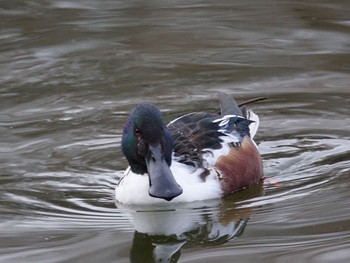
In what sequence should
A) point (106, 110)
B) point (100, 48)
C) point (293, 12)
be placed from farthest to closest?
point (293, 12) < point (100, 48) < point (106, 110)

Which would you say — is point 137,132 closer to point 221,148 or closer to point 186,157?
point 186,157

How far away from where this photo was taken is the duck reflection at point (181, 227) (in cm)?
642

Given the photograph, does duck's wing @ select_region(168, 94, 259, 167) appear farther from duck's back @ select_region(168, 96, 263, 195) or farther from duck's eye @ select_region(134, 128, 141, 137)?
duck's eye @ select_region(134, 128, 141, 137)

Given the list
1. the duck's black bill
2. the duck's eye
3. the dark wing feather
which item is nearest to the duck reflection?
the duck's black bill

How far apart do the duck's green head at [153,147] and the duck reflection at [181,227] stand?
192 millimetres

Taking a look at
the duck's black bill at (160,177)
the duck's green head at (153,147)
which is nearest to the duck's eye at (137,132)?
the duck's green head at (153,147)

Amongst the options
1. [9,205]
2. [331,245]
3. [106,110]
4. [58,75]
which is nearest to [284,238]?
[331,245]

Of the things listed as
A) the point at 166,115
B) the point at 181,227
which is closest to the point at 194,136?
the point at 181,227

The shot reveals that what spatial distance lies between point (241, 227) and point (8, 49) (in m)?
5.21

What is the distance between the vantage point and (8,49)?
11.3m

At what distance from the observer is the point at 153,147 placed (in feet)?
23.0

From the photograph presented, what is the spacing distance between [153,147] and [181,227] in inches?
21.2

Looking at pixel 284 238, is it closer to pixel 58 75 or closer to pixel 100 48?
pixel 58 75

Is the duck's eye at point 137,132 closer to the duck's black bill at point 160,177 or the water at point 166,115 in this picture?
the duck's black bill at point 160,177
